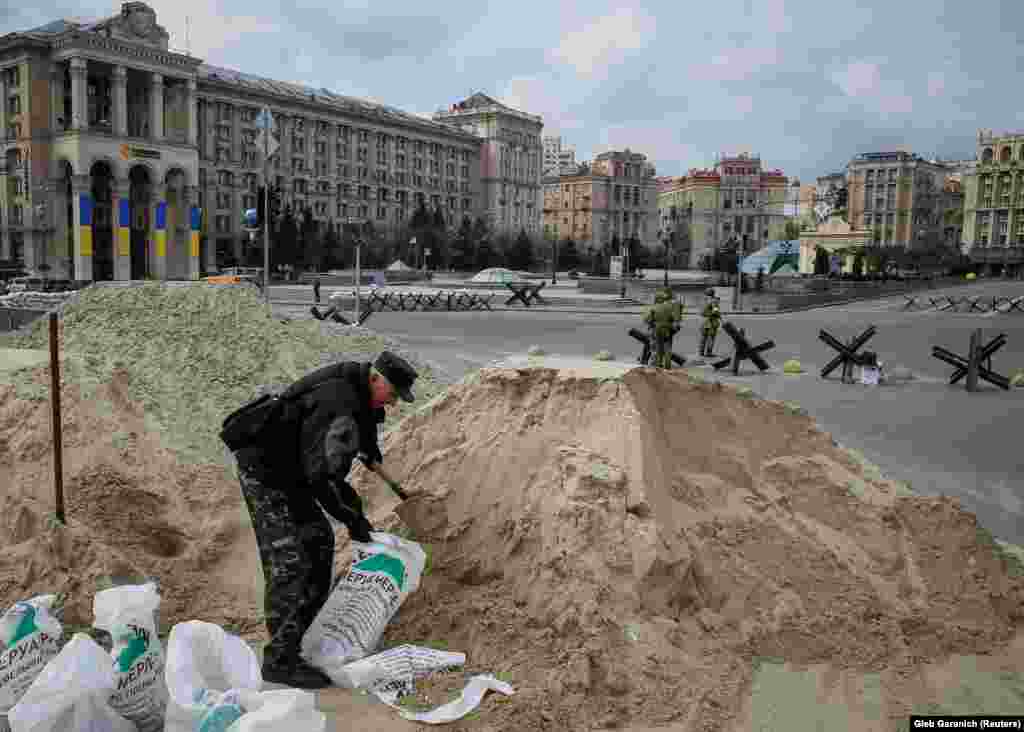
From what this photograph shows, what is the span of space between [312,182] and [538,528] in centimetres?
9080

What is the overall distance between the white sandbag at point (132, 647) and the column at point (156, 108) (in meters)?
74.0

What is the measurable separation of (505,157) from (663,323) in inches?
4058

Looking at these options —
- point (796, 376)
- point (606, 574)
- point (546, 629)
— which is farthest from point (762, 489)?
point (796, 376)

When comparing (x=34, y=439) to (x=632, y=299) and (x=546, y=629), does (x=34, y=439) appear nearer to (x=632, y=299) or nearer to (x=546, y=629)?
(x=546, y=629)

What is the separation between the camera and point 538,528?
16.3 feet

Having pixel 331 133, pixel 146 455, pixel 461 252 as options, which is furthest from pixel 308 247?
pixel 146 455

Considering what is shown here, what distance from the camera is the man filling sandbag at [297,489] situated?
4.09 m

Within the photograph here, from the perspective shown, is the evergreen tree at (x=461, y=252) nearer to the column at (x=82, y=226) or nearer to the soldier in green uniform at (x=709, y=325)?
the column at (x=82, y=226)

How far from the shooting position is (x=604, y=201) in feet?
431

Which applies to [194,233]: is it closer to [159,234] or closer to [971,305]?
[159,234]

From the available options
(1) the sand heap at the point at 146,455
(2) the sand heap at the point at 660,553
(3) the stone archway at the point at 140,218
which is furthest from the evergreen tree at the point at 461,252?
(2) the sand heap at the point at 660,553

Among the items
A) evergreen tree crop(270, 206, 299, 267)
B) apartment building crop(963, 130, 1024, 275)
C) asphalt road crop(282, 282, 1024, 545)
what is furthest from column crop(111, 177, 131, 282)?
apartment building crop(963, 130, 1024, 275)

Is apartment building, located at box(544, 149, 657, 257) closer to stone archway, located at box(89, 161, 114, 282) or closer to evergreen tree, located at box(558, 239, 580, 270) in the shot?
evergreen tree, located at box(558, 239, 580, 270)

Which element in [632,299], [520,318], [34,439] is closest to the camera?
[34,439]
